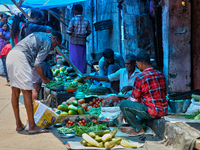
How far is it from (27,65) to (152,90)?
193 centimetres

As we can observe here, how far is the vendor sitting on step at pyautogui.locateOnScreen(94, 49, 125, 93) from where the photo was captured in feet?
21.8

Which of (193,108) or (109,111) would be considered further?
(109,111)

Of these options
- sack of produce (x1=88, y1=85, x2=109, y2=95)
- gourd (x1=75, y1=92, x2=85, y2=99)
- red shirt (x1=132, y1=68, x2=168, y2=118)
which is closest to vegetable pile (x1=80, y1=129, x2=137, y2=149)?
red shirt (x1=132, y1=68, x2=168, y2=118)

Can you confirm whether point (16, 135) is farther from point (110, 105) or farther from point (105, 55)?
point (105, 55)

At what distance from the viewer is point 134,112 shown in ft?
14.6

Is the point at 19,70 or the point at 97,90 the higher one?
the point at 19,70

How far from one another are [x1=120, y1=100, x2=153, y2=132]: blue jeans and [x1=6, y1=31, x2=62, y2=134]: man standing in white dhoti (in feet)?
4.34

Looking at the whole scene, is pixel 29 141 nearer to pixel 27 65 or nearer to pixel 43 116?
pixel 43 116

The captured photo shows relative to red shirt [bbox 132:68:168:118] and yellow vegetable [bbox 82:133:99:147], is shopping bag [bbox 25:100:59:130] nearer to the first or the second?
yellow vegetable [bbox 82:133:99:147]

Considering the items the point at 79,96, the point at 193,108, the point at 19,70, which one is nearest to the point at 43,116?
the point at 19,70

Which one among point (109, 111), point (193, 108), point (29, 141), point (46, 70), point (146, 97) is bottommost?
point (29, 141)

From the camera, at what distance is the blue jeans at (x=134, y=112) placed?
14.4 feet

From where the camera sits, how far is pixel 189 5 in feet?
19.9

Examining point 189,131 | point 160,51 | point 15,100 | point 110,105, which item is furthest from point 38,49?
point 160,51
